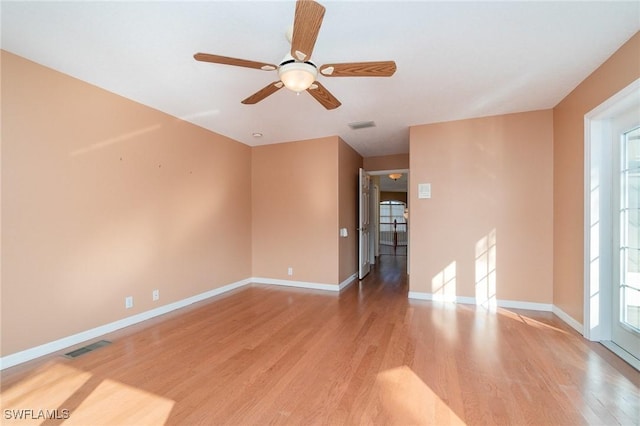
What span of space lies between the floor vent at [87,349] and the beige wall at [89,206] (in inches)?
9.1

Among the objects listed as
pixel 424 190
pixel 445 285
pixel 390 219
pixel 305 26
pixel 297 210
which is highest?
pixel 305 26

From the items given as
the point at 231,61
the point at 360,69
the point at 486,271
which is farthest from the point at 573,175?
the point at 231,61

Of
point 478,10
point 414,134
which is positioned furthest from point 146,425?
point 414,134

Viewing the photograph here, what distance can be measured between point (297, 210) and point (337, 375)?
3256 millimetres

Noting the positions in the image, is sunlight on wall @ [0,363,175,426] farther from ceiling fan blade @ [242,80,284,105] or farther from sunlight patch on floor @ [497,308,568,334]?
A: sunlight patch on floor @ [497,308,568,334]

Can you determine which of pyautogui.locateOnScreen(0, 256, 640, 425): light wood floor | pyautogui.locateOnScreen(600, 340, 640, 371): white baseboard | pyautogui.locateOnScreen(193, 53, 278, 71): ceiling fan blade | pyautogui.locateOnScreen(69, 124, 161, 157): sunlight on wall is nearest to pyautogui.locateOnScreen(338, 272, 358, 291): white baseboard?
pyautogui.locateOnScreen(0, 256, 640, 425): light wood floor

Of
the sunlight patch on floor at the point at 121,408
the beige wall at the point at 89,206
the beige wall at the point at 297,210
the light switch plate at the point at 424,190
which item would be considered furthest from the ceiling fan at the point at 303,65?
the beige wall at the point at 297,210

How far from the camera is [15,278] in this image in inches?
93.5

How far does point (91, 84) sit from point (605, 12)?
4474 millimetres

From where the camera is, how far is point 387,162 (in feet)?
20.3

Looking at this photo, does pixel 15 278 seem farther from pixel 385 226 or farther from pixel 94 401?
pixel 385 226

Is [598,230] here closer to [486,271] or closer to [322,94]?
[486,271]

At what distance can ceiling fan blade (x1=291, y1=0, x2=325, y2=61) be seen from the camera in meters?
1.43

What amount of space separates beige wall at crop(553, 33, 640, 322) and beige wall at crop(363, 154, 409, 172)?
8.90 feet
